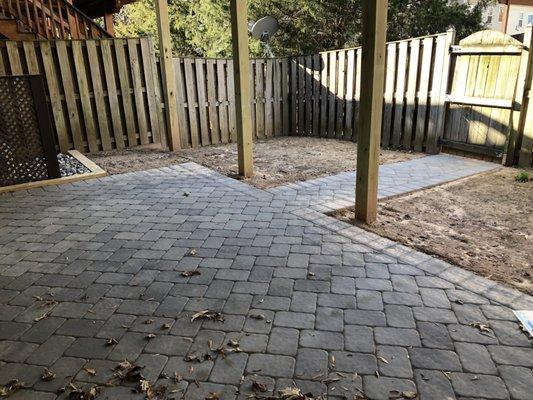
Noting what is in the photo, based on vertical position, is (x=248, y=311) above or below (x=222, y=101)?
below

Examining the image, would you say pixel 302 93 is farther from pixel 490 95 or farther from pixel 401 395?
pixel 401 395

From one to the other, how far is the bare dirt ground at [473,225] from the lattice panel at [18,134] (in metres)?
4.52

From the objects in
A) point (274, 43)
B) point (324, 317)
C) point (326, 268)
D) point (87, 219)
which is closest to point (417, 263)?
point (326, 268)

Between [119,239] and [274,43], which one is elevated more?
[274,43]

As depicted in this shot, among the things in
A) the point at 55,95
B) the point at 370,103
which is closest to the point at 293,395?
the point at 370,103

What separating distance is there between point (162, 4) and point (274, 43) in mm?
7547

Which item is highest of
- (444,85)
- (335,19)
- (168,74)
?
(335,19)

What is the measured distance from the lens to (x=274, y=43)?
1441cm

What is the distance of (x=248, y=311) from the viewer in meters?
2.76

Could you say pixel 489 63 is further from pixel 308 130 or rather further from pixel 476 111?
pixel 308 130

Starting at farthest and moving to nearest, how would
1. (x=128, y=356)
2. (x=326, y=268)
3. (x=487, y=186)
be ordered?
(x=487, y=186) → (x=326, y=268) → (x=128, y=356)

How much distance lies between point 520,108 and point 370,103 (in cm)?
378

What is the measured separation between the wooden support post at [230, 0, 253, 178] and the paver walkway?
172 centimetres

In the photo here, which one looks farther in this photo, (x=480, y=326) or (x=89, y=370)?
(x=480, y=326)
